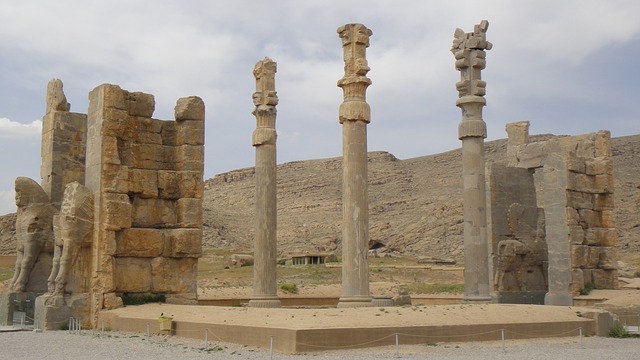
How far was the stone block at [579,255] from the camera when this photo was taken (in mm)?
20891

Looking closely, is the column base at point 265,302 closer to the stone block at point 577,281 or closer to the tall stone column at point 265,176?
the tall stone column at point 265,176

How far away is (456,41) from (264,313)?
8.68 meters

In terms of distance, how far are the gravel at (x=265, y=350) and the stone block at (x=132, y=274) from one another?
266 cm

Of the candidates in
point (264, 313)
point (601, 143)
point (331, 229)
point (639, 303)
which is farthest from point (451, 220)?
point (264, 313)

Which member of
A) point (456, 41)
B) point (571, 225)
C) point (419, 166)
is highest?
point (419, 166)

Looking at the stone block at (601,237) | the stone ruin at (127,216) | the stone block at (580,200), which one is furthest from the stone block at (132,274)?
the stone block at (601,237)

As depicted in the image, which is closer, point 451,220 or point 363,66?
point 363,66

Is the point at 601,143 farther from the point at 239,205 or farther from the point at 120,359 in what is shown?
the point at 239,205

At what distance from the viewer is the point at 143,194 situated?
16.8 meters

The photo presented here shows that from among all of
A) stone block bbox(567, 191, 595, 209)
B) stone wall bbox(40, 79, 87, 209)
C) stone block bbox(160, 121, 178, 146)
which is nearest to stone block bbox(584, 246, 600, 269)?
stone block bbox(567, 191, 595, 209)

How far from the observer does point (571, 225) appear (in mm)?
21000

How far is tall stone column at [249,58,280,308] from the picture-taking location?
61.8 feet

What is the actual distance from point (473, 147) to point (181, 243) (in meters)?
7.04

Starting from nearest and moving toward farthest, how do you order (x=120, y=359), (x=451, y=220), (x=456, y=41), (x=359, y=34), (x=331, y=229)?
(x=120, y=359) < (x=359, y=34) < (x=456, y=41) < (x=451, y=220) < (x=331, y=229)
